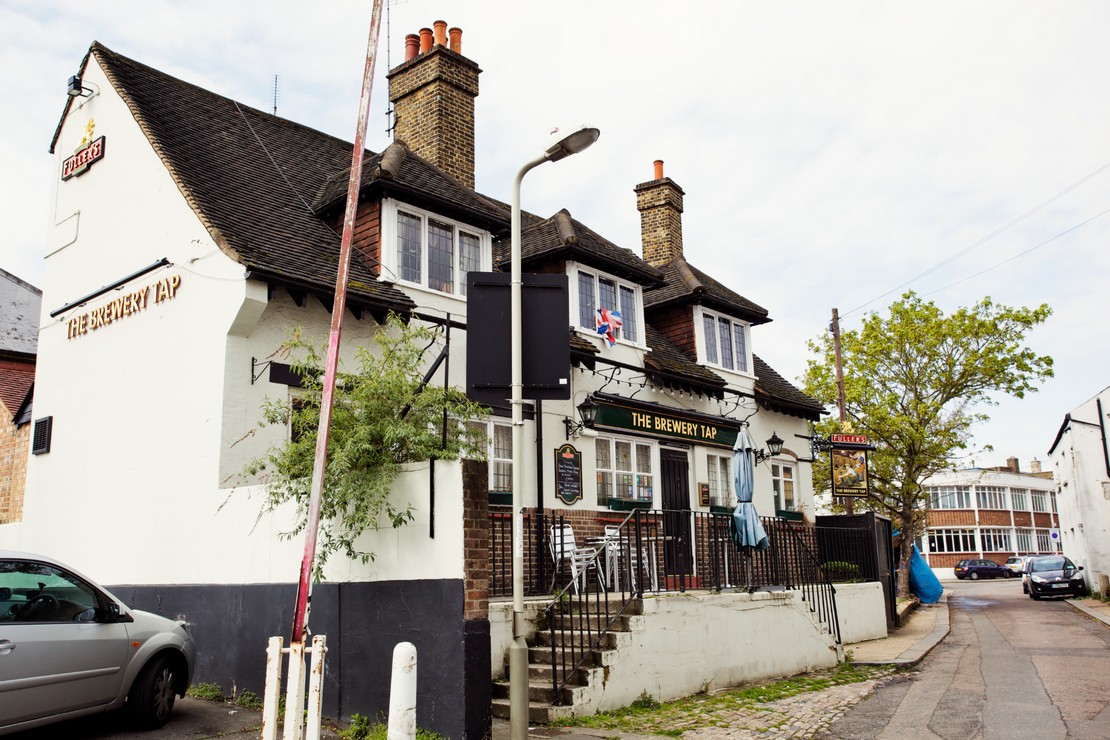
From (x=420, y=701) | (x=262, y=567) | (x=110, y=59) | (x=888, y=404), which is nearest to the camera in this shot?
(x=420, y=701)

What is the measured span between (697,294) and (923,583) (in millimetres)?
17880

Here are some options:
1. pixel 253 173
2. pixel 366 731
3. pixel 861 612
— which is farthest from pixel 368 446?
pixel 861 612

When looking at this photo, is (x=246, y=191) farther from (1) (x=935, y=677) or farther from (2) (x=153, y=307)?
(1) (x=935, y=677)

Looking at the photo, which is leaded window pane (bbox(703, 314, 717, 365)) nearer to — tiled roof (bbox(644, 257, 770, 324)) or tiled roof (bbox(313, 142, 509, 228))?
tiled roof (bbox(644, 257, 770, 324))

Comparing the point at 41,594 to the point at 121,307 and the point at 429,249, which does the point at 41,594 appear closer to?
the point at 121,307

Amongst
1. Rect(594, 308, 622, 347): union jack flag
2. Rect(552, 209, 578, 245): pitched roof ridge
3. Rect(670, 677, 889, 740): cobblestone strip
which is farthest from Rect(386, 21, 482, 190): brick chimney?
Rect(670, 677, 889, 740): cobblestone strip

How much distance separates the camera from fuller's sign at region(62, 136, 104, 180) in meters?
14.3

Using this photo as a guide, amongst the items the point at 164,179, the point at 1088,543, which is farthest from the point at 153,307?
the point at 1088,543

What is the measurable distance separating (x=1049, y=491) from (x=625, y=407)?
74532 mm

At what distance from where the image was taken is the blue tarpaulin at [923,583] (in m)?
31.1

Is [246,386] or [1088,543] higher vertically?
[246,386]

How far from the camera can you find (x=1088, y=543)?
34.4 meters

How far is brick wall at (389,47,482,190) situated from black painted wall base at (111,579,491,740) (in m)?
9.80

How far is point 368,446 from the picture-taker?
7.99 metres
